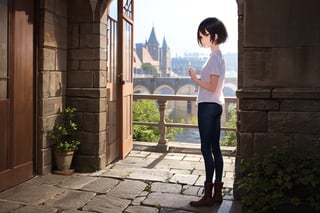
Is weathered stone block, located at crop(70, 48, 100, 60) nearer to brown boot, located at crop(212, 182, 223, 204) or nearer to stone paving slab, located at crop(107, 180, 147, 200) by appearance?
stone paving slab, located at crop(107, 180, 147, 200)

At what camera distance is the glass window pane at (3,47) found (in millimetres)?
3059

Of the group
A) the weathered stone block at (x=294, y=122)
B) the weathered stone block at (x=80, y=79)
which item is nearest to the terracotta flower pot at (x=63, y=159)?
the weathered stone block at (x=80, y=79)

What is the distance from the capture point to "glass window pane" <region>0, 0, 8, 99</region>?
306 centimetres

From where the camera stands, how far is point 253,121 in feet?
9.25

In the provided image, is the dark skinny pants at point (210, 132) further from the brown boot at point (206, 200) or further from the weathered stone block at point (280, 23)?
the weathered stone block at point (280, 23)

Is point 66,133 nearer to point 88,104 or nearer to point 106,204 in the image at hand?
point 88,104

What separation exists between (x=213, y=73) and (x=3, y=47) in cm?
179

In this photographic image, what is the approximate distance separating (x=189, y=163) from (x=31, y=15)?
2535 millimetres

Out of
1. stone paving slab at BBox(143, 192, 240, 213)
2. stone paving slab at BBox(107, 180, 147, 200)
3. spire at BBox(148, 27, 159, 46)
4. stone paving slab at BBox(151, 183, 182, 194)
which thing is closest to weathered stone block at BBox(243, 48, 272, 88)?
stone paving slab at BBox(143, 192, 240, 213)

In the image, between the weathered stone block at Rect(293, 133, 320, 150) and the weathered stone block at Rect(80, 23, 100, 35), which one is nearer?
the weathered stone block at Rect(293, 133, 320, 150)

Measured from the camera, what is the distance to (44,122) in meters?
3.59

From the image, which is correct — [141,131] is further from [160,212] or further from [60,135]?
[160,212]

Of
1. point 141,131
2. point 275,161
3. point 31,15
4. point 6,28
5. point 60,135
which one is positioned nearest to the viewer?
point 275,161

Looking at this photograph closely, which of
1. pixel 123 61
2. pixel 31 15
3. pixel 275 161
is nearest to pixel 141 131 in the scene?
pixel 123 61
